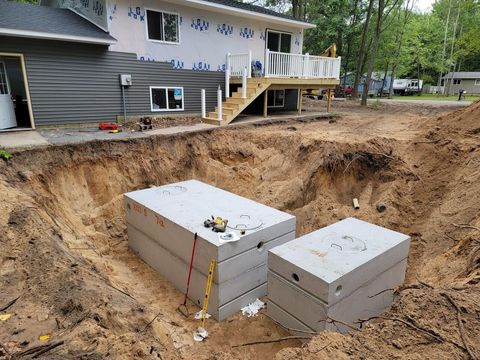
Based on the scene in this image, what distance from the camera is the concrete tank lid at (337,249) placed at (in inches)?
157

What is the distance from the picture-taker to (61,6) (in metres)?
13.9

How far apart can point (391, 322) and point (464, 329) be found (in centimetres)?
53

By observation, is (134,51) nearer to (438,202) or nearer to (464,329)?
(438,202)

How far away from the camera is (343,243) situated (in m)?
4.61

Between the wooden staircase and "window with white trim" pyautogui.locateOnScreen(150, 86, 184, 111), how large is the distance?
1.55 metres

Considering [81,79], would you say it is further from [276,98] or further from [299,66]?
[276,98]

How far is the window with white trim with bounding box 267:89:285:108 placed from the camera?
15505 millimetres

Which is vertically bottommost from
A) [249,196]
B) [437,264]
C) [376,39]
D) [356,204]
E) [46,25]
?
[249,196]

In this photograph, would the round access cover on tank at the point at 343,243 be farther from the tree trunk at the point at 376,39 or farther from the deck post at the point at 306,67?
the tree trunk at the point at 376,39

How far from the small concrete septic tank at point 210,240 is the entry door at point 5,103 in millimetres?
6182

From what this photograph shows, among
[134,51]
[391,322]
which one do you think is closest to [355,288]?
[391,322]

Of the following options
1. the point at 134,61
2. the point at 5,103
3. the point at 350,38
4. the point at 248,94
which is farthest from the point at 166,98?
the point at 350,38

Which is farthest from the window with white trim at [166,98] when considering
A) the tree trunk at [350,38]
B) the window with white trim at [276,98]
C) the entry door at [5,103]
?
the tree trunk at [350,38]

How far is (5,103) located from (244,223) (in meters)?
9.01
